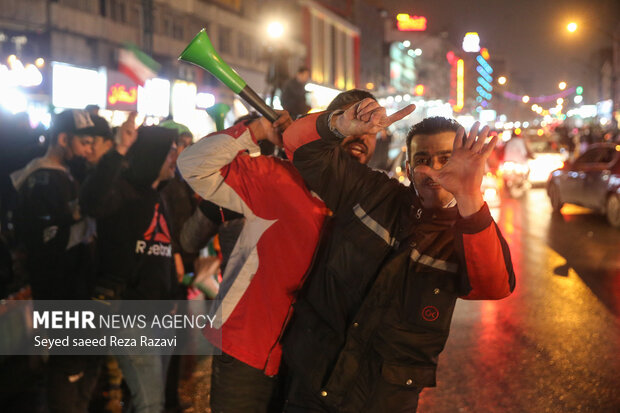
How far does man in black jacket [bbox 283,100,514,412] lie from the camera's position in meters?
2.00

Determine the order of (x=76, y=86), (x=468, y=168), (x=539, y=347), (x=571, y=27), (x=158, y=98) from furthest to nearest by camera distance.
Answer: (x=571, y=27) < (x=76, y=86) < (x=158, y=98) < (x=539, y=347) < (x=468, y=168)

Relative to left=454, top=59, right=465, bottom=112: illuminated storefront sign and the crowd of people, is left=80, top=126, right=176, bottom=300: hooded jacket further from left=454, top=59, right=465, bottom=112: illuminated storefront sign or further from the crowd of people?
left=454, top=59, right=465, bottom=112: illuminated storefront sign

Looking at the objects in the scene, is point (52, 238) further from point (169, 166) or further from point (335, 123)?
point (335, 123)

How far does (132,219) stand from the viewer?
3.85 meters

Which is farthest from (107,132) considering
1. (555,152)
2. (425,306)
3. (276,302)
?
(555,152)

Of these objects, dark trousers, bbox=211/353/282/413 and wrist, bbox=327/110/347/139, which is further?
dark trousers, bbox=211/353/282/413

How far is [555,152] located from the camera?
78.5 ft

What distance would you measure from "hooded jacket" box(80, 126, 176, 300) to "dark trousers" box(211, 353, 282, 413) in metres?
1.36

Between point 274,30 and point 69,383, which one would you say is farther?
point 274,30

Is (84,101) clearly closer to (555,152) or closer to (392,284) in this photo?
(555,152)

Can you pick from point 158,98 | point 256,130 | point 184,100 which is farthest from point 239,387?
point 184,100

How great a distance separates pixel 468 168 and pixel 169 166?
9.84 ft

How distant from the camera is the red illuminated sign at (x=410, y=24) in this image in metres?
86.0

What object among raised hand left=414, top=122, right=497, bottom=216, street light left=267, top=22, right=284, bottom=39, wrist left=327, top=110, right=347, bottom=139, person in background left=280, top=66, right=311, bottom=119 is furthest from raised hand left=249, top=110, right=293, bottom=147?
street light left=267, top=22, right=284, bottom=39
